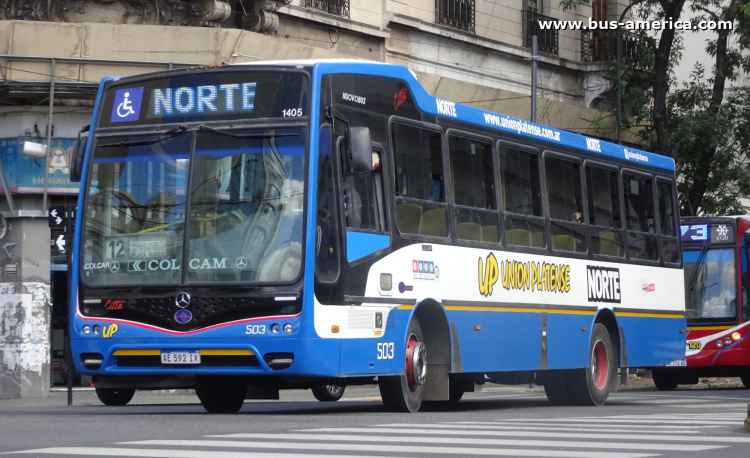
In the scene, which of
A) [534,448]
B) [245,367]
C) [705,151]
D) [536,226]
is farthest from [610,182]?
[705,151]

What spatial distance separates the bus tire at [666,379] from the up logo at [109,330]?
13683 millimetres

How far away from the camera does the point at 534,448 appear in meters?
8.94

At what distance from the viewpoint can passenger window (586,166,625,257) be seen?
56.5ft

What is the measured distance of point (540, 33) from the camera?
1283 inches

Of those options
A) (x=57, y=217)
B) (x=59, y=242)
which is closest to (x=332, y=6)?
(x=57, y=217)

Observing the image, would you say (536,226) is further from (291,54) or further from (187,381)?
(291,54)

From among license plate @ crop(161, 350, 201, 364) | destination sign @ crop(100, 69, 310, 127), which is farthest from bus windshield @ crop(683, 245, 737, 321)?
license plate @ crop(161, 350, 201, 364)

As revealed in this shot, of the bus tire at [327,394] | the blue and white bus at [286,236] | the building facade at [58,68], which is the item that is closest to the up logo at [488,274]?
the blue and white bus at [286,236]

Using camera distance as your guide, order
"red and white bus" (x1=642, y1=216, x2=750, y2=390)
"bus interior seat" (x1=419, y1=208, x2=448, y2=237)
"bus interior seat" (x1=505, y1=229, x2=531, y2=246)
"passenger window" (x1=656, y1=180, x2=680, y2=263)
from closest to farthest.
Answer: "bus interior seat" (x1=419, y1=208, x2=448, y2=237) < "bus interior seat" (x1=505, y1=229, x2=531, y2=246) < "passenger window" (x1=656, y1=180, x2=680, y2=263) < "red and white bus" (x1=642, y1=216, x2=750, y2=390)

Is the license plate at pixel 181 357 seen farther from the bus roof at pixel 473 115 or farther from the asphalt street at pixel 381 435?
the bus roof at pixel 473 115

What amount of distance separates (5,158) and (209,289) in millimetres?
11595

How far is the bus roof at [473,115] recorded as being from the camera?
12.9m

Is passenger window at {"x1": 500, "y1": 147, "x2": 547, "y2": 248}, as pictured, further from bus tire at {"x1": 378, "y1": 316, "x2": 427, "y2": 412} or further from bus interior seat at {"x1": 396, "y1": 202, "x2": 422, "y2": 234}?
bus tire at {"x1": 378, "y1": 316, "x2": 427, "y2": 412}

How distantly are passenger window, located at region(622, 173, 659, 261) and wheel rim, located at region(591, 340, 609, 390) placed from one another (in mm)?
1353
